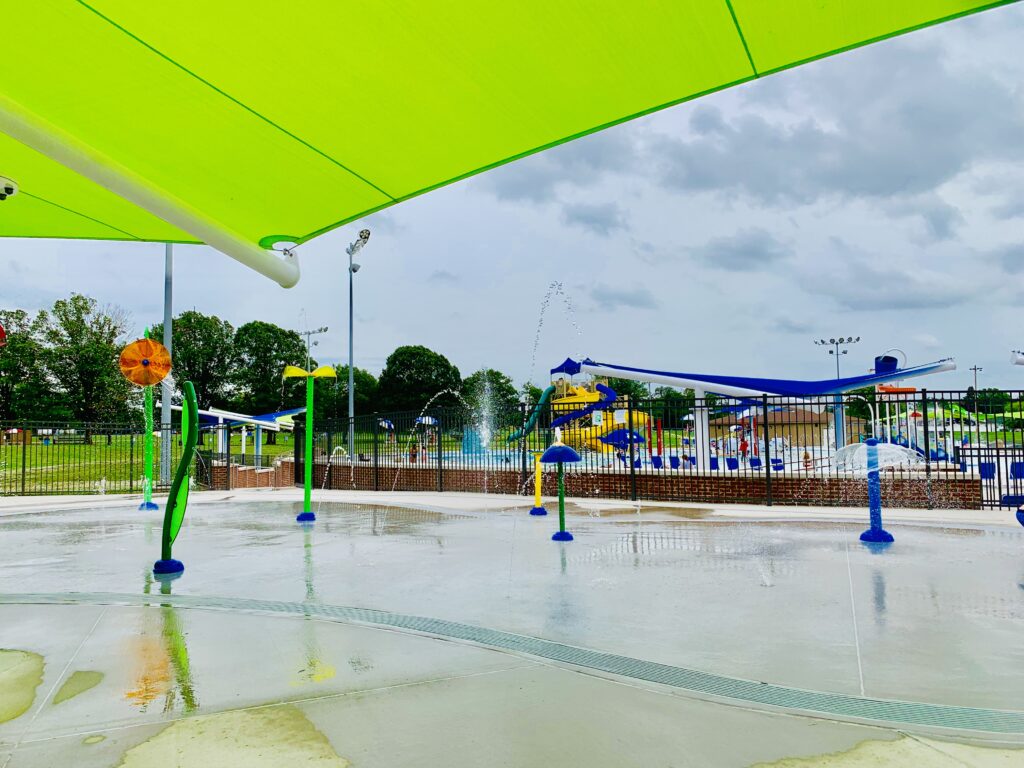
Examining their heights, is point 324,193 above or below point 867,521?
above

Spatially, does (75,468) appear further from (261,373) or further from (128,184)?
(261,373)

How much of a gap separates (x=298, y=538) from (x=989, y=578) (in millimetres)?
7816

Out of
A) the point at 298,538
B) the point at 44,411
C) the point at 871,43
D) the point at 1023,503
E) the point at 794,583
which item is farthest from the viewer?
the point at 44,411

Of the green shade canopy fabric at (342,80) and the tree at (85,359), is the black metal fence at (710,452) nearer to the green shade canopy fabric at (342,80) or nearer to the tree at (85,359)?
the green shade canopy fabric at (342,80)

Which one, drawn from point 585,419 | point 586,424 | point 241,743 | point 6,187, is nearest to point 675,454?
point 585,419

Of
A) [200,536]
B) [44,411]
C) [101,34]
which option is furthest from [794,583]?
[44,411]

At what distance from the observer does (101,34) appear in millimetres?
2621

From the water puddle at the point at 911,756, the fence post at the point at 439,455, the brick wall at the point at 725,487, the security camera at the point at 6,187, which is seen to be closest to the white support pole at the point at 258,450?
the brick wall at the point at 725,487

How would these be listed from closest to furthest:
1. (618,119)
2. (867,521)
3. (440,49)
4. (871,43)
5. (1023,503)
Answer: (871,43)
(440,49)
(618,119)
(1023,503)
(867,521)

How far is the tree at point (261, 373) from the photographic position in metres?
76.1

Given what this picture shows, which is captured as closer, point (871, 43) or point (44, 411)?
point (871, 43)

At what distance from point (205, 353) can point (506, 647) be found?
255 feet

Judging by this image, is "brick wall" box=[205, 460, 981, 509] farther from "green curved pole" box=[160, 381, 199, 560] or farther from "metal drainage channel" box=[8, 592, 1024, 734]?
"metal drainage channel" box=[8, 592, 1024, 734]

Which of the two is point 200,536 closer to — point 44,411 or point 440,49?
point 440,49
